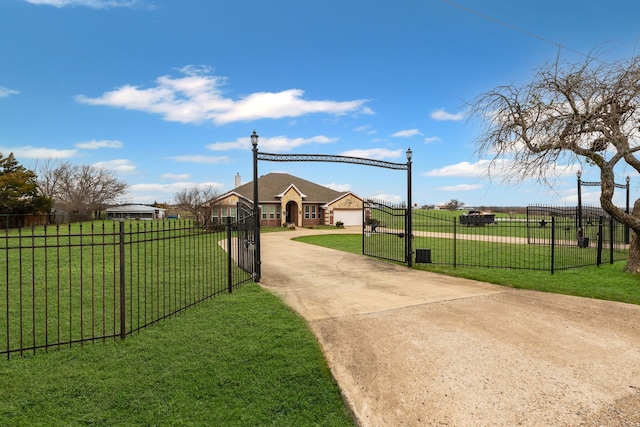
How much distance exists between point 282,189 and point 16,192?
23093 mm

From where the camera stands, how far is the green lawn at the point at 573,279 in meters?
7.45

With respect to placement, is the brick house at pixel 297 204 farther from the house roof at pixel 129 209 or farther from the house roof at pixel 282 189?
the house roof at pixel 129 209

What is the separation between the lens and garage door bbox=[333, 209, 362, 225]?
37.3 m

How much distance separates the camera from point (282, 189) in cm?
3784

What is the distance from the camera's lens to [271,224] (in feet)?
115

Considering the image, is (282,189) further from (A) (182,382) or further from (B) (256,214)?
(A) (182,382)

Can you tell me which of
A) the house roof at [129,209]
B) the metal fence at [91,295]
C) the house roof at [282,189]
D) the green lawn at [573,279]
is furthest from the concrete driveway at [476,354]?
the house roof at [129,209]

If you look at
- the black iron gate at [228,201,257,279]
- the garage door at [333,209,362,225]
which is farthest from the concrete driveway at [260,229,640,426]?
the garage door at [333,209,362,225]

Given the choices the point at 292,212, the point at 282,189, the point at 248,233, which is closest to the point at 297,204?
the point at 292,212

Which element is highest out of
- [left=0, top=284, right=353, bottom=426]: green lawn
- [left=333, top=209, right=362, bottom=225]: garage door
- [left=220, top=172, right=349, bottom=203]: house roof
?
[left=220, top=172, right=349, bottom=203]: house roof

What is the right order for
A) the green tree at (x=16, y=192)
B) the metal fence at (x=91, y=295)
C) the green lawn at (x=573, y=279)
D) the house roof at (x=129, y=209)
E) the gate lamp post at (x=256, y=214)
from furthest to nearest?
the house roof at (x=129, y=209) < the green tree at (x=16, y=192) < the gate lamp post at (x=256, y=214) < the green lawn at (x=573, y=279) < the metal fence at (x=91, y=295)

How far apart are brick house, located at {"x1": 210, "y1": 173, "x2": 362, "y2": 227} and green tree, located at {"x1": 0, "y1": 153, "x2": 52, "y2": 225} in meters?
15.4

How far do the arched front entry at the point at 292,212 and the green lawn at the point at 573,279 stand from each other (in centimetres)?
2607

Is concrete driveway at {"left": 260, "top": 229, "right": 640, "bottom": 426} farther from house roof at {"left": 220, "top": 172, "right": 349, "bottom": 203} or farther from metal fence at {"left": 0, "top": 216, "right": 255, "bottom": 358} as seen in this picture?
house roof at {"left": 220, "top": 172, "right": 349, "bottom": 203}
